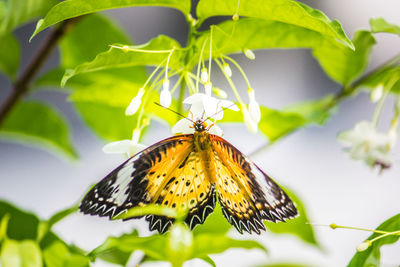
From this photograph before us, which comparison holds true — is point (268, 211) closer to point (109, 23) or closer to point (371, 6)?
point (109, 23)

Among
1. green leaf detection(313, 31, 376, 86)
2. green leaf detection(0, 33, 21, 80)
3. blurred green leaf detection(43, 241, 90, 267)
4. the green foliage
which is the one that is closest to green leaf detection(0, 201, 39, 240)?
the green foliage

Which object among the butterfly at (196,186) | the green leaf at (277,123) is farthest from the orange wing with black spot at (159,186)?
the green leaf at (277,123)

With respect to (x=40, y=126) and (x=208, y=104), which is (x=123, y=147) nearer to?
(x=208, y=104)

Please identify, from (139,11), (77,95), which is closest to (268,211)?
(77,95)

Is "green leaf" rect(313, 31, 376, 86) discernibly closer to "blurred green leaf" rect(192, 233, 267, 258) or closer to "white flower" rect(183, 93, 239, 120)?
"white flower" rect(183, 93, 239, 120)

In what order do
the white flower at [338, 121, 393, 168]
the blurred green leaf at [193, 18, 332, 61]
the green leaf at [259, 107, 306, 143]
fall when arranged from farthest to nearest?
the white flower at [338, 121, 393, 168]
the green leaf at [259, 107, 306, 143]
the blurred green leaf at [193, 18, 332, 61]

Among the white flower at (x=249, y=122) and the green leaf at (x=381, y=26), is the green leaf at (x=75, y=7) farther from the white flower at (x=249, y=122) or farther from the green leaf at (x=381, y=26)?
the green leaf at (x=381, y=26)
